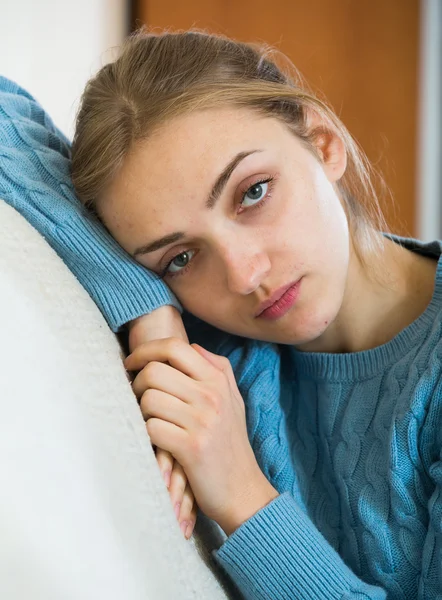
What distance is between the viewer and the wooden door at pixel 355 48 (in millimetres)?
2523

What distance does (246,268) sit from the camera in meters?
0.93

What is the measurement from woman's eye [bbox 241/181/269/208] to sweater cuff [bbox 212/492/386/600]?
1.24 ft

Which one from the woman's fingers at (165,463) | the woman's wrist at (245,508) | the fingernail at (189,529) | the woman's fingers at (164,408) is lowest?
the woman's wrist at (245,508)

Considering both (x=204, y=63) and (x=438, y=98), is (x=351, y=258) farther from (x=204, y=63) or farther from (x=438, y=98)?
(x=438, y=98)

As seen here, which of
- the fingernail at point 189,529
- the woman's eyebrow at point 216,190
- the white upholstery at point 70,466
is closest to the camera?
the white upholstery at point 70,466

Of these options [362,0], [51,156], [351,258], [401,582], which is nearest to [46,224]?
[51,156]

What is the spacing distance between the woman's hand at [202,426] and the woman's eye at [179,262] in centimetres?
15

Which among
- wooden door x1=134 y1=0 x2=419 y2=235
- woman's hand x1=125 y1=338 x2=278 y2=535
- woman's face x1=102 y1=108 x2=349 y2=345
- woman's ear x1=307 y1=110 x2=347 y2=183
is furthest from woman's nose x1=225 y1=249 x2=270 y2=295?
wooden door x1=134 y1=0 x2=419 y2=235

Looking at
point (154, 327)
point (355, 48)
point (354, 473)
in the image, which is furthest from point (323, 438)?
point (355, 48)

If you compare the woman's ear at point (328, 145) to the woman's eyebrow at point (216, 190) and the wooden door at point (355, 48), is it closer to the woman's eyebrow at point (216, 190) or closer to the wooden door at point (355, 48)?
the woman's eyebrow at point (216, 190)

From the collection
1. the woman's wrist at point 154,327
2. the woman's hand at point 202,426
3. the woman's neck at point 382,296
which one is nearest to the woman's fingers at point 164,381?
the woman's hand at point 202,426

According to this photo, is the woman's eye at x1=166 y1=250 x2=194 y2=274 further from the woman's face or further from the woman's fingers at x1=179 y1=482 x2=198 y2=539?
the woman's fingers at x1=179 y1=482 x2=198 y2=539

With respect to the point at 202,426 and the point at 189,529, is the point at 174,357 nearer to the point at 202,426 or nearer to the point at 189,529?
the point at 202,426

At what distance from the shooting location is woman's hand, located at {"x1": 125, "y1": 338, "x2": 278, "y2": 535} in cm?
82
